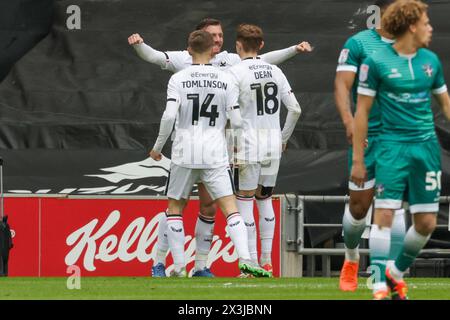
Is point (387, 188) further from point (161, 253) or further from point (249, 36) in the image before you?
point (161, 253)

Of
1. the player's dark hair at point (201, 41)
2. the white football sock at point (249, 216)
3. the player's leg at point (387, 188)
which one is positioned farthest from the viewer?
the white football sock at point (249, 216)

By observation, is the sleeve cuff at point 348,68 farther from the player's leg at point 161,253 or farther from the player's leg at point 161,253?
the player's leg at point 161,253

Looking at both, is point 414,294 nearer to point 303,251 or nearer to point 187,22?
point 303,251

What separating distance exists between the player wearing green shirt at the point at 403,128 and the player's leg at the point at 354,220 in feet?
2.47

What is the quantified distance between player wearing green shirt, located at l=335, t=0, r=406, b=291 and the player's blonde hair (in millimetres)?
598

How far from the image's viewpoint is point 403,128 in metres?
8.90

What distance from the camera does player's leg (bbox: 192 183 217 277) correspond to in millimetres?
13055

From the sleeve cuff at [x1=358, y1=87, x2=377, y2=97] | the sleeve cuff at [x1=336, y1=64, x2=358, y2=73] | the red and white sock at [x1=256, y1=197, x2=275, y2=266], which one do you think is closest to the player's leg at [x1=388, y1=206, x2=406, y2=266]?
the sleeve cuff at [x1=358, y1=87, x2=377, y2=97]

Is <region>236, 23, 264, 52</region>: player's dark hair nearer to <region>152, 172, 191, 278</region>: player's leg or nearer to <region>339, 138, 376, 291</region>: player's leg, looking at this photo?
<region>152, 172, 191, 278</region>: player's leg

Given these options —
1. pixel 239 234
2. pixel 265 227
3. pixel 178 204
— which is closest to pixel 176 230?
pixel 178 204

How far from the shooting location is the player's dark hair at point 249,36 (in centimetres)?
1290


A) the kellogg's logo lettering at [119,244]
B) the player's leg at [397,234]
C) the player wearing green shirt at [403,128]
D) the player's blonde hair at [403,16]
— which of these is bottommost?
the kellogg's logo lettering at [119,244]

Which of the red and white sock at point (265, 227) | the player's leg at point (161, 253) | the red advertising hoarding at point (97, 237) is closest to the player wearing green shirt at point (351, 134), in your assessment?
the player's leg at point (161, 253)

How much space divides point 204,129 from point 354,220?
2.50 m
